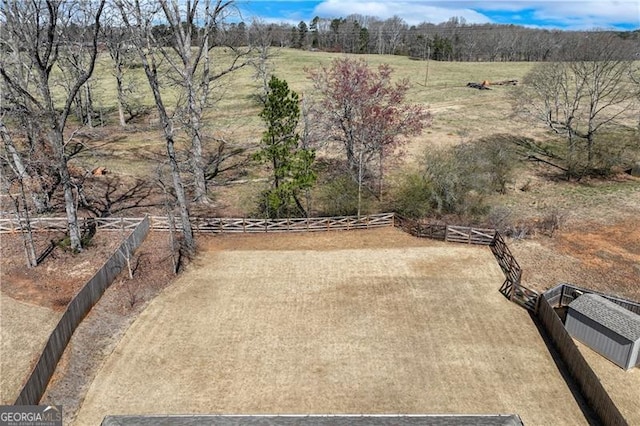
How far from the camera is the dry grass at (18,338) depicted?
17.0 meters

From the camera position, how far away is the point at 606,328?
1853 cm

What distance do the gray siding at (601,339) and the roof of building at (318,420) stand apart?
7.63 meters

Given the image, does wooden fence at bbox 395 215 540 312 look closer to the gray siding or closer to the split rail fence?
the split rail fence

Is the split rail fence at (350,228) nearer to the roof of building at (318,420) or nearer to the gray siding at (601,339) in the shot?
the gray siding at (601,339)

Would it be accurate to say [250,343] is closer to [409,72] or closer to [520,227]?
[520,227]

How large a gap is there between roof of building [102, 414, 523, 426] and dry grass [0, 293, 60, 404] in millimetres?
6307

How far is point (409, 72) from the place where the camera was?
87938mm

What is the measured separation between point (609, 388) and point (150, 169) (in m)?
34.0

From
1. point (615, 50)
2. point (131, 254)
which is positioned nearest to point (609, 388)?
point (131, 254)

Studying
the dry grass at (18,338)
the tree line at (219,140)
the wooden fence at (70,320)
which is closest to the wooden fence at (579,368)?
the tree line at (219,140)

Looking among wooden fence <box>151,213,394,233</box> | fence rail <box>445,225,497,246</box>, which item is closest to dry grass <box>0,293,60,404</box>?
wooden fence <box>151,213,394,233</box>

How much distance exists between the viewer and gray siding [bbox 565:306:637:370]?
1802 cm

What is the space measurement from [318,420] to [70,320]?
11538 mm

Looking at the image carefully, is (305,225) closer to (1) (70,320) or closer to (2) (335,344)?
(2) (335,344)
